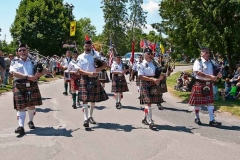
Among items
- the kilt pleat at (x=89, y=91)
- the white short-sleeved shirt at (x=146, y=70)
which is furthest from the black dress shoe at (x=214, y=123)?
the kilt pleat at (x=89, y=91)

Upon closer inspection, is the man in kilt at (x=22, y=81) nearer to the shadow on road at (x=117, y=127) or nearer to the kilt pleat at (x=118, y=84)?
the shadow on road at (x=117, y=127)

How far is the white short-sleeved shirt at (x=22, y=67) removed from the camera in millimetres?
6815

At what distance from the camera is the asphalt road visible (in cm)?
540

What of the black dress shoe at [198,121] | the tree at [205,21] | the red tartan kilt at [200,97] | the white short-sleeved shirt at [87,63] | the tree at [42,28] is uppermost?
the tree at [42,28]

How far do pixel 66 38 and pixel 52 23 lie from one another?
2.37m

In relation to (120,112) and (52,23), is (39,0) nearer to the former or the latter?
(52,23)

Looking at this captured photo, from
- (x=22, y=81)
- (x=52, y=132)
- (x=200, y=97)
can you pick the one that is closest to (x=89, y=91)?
(x=52, y=132)

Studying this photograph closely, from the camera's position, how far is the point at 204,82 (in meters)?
7.73

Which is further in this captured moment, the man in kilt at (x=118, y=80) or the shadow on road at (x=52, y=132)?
the man in kilt at (x=118, y=80)

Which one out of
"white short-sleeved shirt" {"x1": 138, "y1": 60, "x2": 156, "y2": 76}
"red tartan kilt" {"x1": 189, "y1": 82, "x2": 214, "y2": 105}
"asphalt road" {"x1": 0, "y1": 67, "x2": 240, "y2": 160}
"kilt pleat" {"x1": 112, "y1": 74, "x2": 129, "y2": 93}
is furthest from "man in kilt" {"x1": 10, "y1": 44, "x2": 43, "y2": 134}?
"kilt pleat" {"x1": 112, "y1": 74, "x2": 129, "y2": 93}

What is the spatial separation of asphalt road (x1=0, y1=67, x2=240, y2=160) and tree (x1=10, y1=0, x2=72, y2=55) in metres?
27.6

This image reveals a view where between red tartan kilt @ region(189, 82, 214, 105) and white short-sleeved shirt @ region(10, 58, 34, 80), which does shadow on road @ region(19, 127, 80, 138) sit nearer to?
white short-sleeved shirt @ region(10, 58, 34, 80)

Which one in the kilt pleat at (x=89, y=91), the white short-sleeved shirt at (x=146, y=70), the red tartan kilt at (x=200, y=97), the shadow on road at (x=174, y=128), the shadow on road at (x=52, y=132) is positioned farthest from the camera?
the red tartan kilt at (x=200, y=97)

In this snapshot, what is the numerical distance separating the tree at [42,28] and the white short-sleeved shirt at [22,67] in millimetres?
29613
